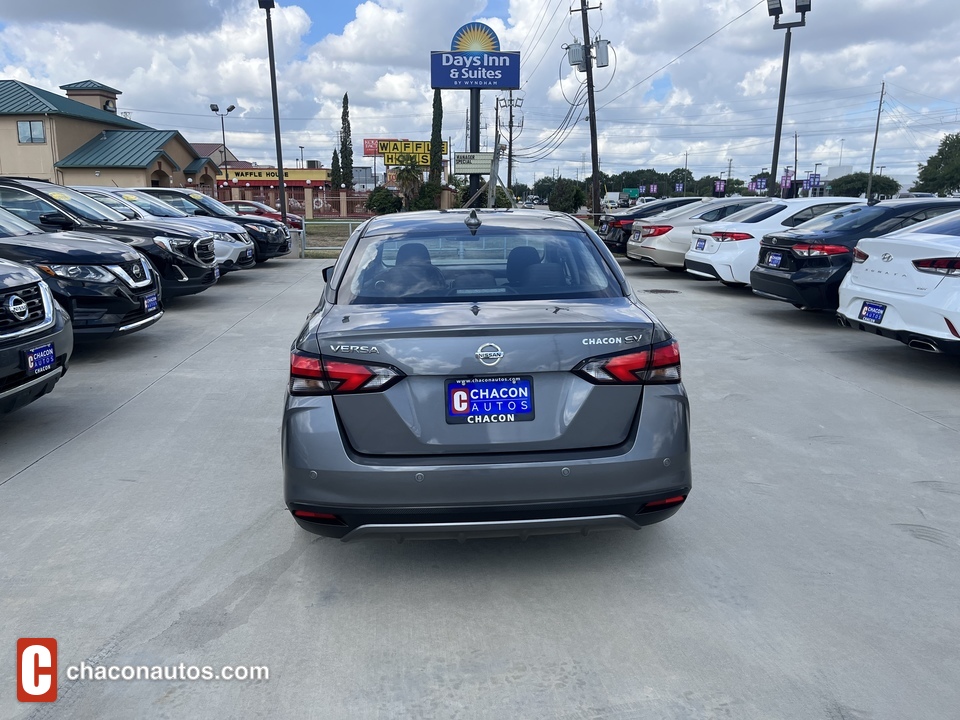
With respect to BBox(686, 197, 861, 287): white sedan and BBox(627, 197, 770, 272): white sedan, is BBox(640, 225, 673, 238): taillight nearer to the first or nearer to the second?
BBox(627, 197, 770, 272): white sedan

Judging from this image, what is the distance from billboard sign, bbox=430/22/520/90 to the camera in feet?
93.0

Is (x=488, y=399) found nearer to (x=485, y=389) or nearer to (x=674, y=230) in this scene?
(x=485, y=389)

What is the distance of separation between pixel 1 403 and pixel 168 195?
1360 centimetres

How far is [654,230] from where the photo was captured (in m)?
15.6

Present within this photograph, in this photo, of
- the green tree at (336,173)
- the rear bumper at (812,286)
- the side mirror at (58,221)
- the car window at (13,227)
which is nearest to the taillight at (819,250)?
the rear bumper at (812,286)

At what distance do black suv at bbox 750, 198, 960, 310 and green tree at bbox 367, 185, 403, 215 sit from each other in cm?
4153

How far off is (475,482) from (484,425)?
224 mm

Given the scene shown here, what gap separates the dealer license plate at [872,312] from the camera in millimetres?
7305

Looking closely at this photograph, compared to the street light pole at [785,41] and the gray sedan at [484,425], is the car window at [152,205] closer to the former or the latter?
the gray sedan at [484,425]

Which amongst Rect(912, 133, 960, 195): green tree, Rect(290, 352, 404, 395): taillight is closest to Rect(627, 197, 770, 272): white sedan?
Rect(290, 352, 404, 395): taillight

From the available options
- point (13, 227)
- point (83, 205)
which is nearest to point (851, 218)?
point (13, 227)

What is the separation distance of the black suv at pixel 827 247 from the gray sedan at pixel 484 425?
22.5 feet

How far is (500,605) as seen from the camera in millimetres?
3371

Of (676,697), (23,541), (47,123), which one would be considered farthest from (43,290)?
(47,123)
